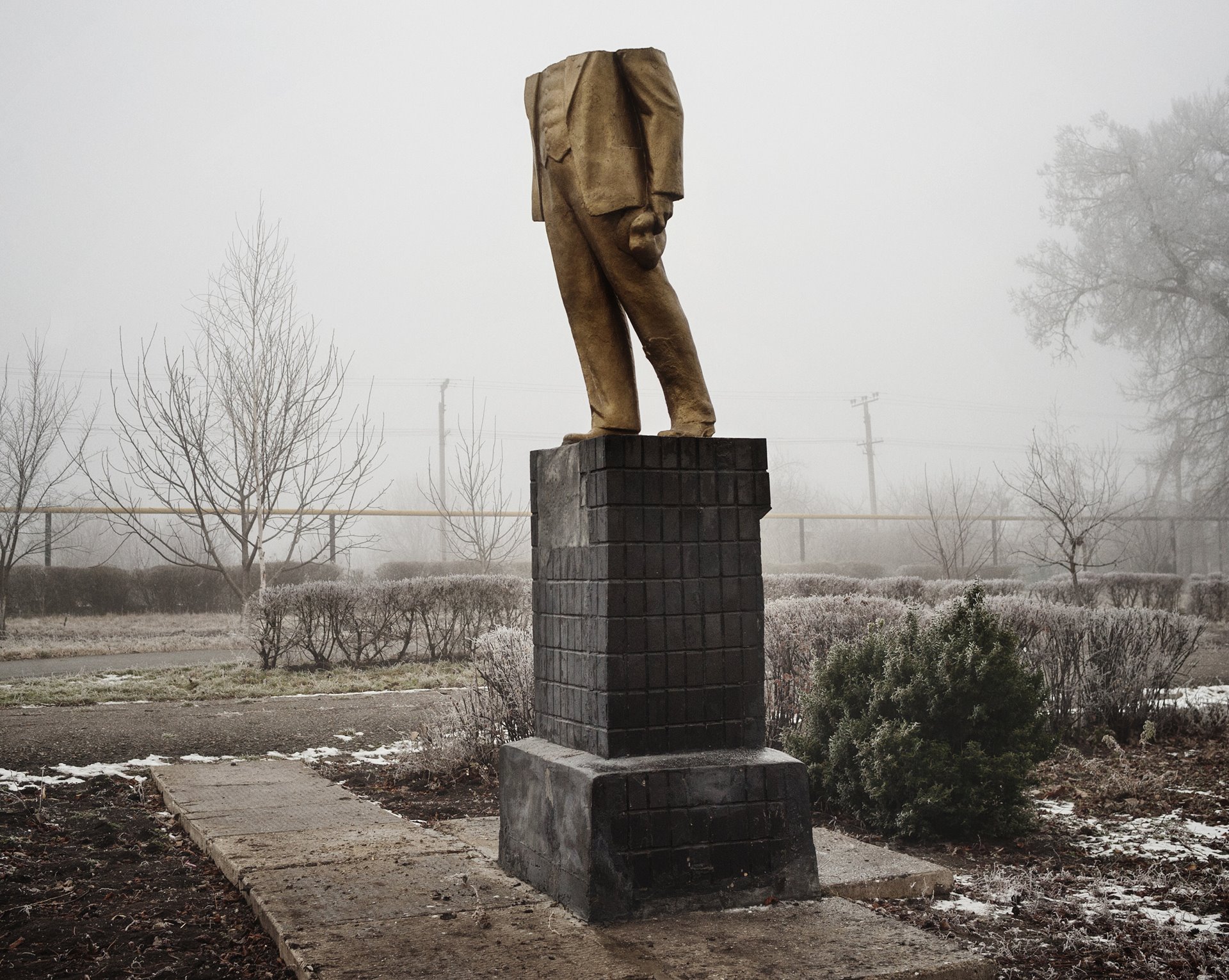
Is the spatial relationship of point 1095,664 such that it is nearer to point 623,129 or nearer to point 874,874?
point 874,874

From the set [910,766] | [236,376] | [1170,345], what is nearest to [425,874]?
[910,766]

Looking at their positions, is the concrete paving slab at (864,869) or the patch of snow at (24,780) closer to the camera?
the concrete paving slab at (864,869)

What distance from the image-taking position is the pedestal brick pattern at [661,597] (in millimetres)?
3133

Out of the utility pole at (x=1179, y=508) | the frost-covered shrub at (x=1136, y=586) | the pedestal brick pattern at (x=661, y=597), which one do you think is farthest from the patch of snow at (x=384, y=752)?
the utility pole at (x=1179, y=508)

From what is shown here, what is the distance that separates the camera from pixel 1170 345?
21.7 metres

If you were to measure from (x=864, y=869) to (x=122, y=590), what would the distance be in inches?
582

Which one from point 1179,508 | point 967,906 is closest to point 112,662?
point 967,906

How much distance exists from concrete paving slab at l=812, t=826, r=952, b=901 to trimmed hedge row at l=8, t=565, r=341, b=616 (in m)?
12.8

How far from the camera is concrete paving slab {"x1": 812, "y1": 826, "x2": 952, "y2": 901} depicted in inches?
135

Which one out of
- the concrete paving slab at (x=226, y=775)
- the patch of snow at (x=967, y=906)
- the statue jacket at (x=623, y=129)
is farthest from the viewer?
the concrete paving slab at (x=226, y=775)

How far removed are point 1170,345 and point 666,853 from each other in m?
22.2

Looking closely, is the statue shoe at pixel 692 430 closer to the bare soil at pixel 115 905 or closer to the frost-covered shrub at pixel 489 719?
the bare soil at pixel 115 905

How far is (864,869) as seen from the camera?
3590mm

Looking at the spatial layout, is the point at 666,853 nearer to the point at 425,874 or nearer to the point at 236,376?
the point at 425,874
